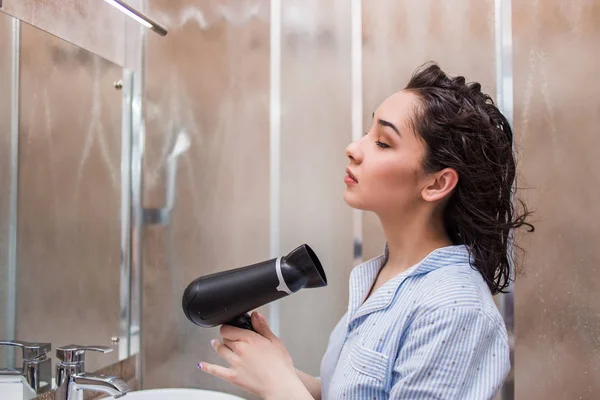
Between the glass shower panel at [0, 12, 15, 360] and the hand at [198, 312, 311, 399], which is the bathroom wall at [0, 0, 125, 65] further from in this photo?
the hand at [198, 312, 311, 399]

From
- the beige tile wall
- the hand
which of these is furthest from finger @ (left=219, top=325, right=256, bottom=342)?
the beige tile wall

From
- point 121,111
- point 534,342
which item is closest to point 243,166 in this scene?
point 121,111

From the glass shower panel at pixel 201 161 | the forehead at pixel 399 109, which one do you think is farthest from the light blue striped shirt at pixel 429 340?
the glass shower panel at pixel 201 161

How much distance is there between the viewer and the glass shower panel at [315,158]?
136cm

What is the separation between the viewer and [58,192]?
1.19m

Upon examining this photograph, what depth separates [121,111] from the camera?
4.65ft

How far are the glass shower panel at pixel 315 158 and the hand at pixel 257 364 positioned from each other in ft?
1.60

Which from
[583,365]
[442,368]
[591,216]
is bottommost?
[583,365]

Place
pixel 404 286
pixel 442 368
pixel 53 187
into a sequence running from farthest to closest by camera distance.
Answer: pixel 53 187
pixel 404 286
pixel 442 368

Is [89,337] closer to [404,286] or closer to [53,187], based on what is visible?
[53,187]

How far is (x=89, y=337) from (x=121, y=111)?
1.98 feet

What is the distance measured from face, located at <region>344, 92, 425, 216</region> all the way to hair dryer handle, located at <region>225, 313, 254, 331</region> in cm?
28

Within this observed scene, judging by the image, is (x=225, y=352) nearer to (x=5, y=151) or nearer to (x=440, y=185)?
(x=440, y=185)

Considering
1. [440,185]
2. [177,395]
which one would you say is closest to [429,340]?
[440,185]
